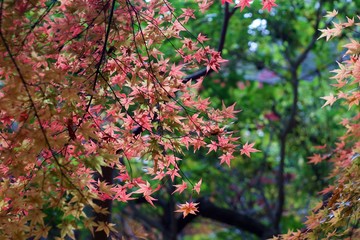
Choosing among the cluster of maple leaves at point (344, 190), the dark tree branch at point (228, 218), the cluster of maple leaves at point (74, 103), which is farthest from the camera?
the dark tree branch at point (228, 218)

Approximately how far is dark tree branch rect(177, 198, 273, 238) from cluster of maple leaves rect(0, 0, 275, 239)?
2.37m

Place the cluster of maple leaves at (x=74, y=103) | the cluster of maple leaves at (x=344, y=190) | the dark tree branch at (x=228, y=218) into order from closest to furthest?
1. the cluster of maple leaves at (x=74, y=103)
2. the cluster of maple leaves at (x=344, y=190)
3. the dark tree branch at (x=228, y=218)

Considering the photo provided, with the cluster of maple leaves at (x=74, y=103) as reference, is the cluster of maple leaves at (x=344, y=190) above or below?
below

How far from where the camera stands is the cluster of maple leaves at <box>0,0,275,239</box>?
6.01 ft

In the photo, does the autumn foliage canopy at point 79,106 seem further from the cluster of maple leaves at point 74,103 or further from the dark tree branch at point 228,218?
the dark tree branch at point 228,218

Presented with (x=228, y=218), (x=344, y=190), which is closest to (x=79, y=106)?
(x=344, y=190)

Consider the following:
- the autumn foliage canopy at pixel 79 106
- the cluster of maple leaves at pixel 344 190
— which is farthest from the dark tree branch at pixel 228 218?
the autumn foliage canopy at pixel 79 106

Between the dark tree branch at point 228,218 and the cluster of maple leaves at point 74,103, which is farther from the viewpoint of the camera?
the dark tree branch at point 228,218

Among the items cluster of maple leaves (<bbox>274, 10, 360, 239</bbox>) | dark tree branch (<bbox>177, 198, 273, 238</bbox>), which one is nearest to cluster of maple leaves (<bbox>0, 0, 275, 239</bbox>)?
cluster of maple leaves (<bbox>274, 10, 360, 239</bbox>)

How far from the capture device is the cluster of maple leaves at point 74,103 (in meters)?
1.83

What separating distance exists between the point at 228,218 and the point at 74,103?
10.3ft

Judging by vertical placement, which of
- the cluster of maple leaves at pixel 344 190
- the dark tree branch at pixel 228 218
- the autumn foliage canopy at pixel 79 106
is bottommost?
the dark tree branch at pixel 228 218

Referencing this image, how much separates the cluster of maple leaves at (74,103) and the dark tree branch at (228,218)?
2368mm

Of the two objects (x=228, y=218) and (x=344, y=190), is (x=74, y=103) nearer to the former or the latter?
(x=344, y=190)
